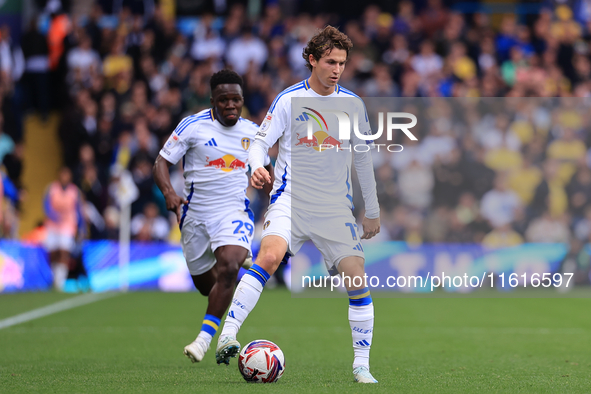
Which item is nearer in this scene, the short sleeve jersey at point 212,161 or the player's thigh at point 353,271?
the player's thigh at point 353,271

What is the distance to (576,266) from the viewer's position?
15695 millimetres

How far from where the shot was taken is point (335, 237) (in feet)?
19.6

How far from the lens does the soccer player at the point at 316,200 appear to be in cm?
593

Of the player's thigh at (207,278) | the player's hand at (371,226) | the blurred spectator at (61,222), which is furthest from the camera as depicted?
the blurred spectator at (61,222)

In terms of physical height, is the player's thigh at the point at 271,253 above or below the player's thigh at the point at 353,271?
above

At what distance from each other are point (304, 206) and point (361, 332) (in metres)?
1.00

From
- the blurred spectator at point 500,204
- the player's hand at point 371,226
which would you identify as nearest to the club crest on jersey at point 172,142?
the player's hand at point 371,226

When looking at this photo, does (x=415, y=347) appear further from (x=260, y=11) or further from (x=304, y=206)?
(x=260, y=11)

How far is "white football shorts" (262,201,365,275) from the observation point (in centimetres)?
596

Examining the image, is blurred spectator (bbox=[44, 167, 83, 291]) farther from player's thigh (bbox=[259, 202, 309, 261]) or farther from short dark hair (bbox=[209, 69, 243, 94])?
player's thigh (bbox=[259, 202, 309, 261])

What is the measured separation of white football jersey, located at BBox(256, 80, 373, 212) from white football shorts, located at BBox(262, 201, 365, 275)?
76 mm

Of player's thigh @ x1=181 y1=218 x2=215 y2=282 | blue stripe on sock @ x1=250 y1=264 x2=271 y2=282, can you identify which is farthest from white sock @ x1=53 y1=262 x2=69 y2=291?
blue stripe on sock @ x1=250 y1=264 x2=271 y2=282

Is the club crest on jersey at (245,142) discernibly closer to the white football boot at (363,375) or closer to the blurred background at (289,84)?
the white football boot at (363,375)

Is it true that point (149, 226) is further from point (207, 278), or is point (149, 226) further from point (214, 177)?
point (214, 177)
